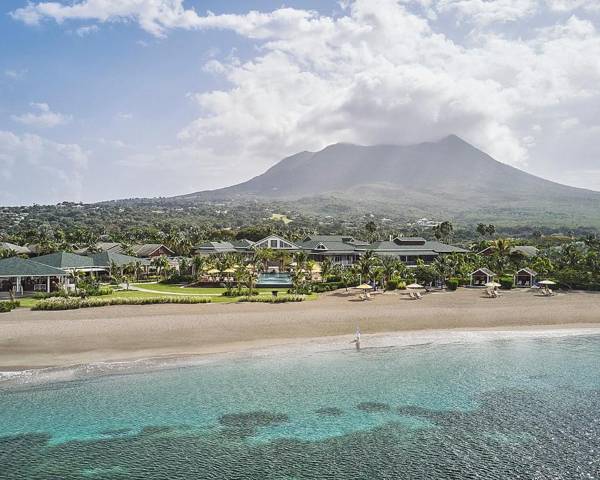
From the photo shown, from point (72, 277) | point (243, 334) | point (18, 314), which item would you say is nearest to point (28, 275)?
point (72, 277)

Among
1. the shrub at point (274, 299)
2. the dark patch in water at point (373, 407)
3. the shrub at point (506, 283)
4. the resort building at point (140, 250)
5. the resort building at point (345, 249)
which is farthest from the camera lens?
the resort building at point (140, 250)

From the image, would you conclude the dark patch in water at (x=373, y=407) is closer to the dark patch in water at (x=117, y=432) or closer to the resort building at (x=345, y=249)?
the dark patch in water at (x=117, y=432)

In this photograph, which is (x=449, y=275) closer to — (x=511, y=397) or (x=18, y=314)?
(x=511, y=397)

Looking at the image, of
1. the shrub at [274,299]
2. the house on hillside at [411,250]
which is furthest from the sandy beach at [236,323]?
the house on hillside at [411,250]

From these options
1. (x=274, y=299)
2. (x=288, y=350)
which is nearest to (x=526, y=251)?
(x=274, y=299)

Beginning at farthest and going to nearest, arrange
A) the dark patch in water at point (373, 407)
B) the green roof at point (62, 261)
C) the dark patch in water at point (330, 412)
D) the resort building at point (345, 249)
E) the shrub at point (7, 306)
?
the resort building at point (345, 249)
the green roof at point (62, 261)
the shrub at point (7, 306)
the dark patch in water at point (373, 407)
the dark patch in water at point (330, 412)

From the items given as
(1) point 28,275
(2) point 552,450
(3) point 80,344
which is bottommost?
(2) point 552,450
